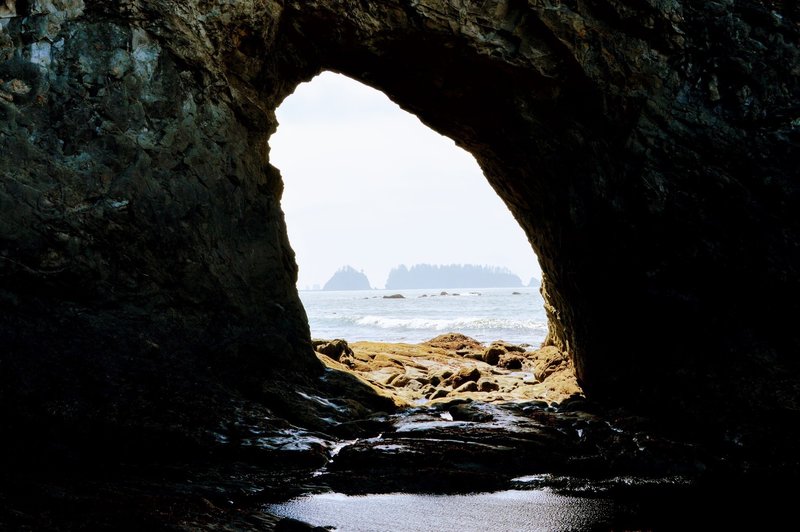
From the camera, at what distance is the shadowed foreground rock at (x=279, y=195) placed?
7652mm

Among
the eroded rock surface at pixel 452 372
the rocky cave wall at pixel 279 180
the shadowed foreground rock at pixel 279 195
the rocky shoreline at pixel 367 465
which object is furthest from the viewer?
the eroded rock surface at pixel 452 372

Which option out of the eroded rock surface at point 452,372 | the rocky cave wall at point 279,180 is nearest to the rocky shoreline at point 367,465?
the rocky cave wall at point 279,180

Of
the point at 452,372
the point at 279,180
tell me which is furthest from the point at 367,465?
the point at 452,372

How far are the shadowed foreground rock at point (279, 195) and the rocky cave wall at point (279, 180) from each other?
29 millimetres

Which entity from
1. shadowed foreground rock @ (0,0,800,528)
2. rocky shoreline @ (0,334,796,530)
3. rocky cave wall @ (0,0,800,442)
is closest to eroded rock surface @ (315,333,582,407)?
rocky shoreline @ (0,334,796,530)

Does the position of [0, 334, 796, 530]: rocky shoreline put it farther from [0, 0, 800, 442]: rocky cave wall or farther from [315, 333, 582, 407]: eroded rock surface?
[315, 333, 582, 407]: eroded rock surface

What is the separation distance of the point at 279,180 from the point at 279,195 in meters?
0.24

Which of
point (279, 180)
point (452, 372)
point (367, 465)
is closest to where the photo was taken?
point (367, 465)

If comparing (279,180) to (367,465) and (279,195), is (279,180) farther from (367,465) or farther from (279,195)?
(367,465)

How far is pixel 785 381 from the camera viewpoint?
329 inches

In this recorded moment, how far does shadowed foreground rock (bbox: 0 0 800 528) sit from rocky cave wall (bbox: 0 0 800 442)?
3 centimetres

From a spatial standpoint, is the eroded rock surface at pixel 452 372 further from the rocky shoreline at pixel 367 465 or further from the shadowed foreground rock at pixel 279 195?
the shadowed foreground rock at pixel 279 195

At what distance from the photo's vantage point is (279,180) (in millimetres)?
10555

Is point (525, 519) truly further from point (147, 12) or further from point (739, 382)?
point (147, 12)
